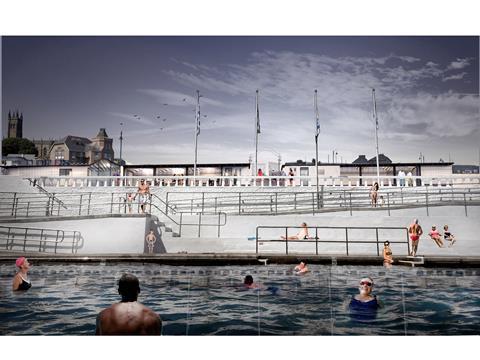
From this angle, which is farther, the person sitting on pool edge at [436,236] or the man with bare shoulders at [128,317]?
the person sitting on pool edge at [436,236]

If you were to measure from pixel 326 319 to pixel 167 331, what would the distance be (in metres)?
1.92

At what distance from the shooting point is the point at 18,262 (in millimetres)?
6164

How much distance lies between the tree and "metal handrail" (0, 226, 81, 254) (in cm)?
144

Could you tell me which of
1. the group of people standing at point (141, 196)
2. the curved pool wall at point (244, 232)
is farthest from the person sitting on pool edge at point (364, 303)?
the group of people standing at point (141, 196)

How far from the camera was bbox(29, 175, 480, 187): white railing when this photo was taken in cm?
821

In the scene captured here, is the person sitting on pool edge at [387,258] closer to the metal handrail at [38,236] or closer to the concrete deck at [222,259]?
the concrete deck at [222,259]

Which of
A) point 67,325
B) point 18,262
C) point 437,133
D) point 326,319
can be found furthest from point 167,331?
point 437,133

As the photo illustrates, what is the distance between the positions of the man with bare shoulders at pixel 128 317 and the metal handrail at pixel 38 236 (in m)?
4.96

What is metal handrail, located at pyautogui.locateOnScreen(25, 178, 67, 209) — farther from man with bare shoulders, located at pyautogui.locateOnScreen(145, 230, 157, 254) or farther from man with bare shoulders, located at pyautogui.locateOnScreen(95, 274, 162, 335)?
man with bare shoulders, located at pyautogui.locateOnScreen(95, 274, 162, 335)

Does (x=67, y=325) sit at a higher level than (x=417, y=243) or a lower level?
lower

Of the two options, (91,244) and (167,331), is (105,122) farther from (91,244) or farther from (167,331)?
(167,331)

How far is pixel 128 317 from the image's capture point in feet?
8.94

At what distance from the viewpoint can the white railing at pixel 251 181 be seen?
8.21 metres

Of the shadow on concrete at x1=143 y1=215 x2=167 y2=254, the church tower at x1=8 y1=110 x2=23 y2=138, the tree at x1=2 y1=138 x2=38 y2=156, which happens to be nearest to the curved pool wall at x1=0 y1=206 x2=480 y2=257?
the shadow on concrete at x1=143 y1=215 x2=167 y2=254
